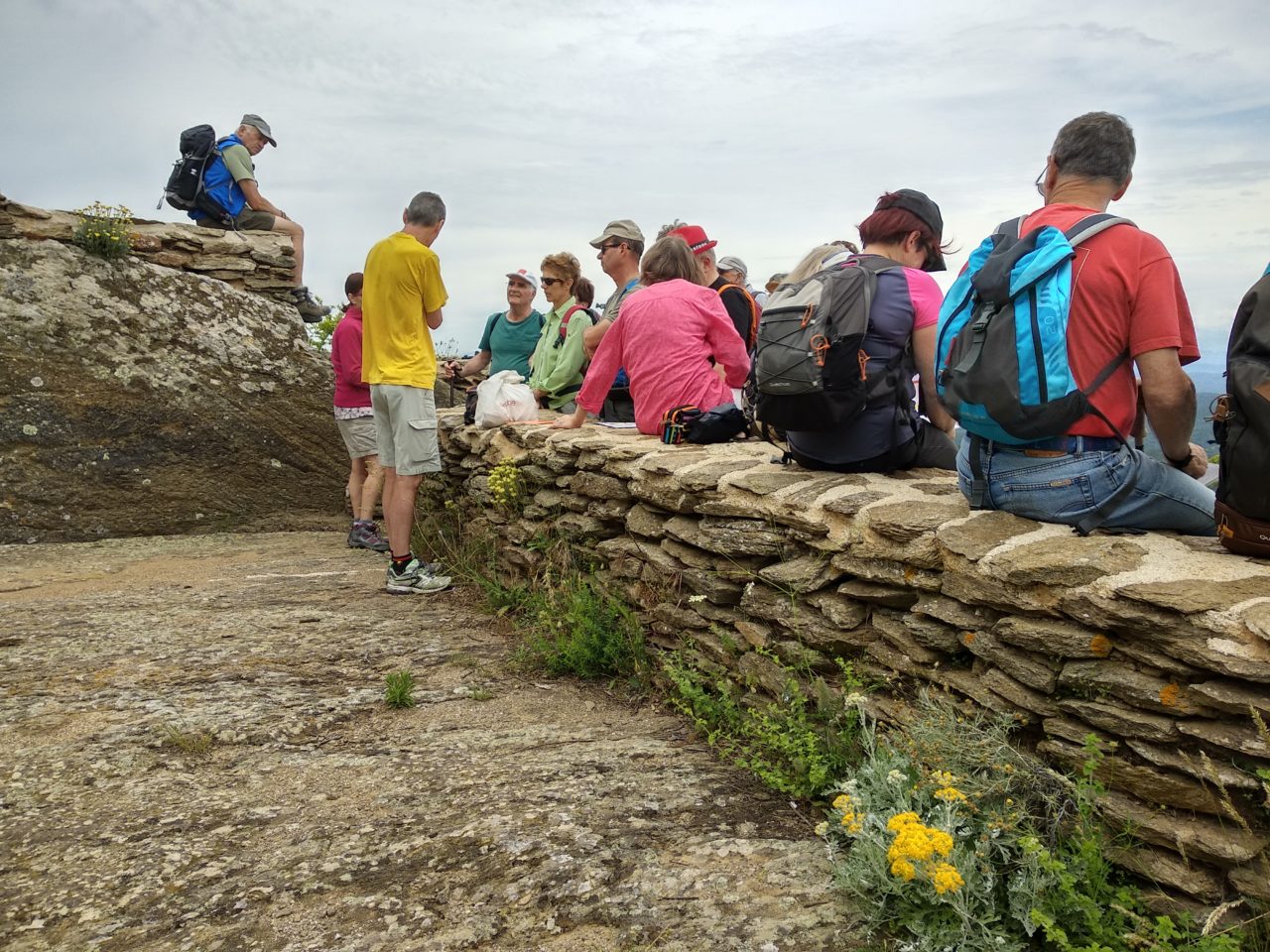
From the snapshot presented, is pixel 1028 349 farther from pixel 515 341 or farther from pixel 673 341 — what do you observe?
pixel 515 341

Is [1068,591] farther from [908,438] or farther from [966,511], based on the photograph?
[908,438]

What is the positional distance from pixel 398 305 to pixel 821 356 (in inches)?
129

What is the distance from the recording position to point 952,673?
289 cm

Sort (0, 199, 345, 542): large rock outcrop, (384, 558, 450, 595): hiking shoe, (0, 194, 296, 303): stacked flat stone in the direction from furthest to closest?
(0, 194, 296, 303): stacked flat stone < (0, 199, 345, 542): large rock outcrop < (384, 558, 450, 595): hiking shoe

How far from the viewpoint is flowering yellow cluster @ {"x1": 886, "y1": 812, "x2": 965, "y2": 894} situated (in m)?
2.27

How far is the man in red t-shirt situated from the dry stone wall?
Result: 128 millimetres

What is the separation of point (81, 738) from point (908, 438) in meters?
3.51

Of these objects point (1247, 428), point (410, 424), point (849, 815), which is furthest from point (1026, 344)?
point (410, 424)

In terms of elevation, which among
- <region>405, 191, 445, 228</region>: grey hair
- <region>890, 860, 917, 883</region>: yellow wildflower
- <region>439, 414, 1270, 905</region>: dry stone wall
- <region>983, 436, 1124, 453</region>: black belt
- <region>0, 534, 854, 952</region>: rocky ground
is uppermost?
<region>405, 191, 445, 228</region>: grey hair

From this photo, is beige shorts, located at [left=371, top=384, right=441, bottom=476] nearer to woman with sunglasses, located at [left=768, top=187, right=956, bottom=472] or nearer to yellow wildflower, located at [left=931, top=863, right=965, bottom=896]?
woman with sunglasses, located at [left=768, top=187, right=956, bottom=472]

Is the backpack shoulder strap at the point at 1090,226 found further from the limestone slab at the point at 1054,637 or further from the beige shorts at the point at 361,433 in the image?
the beige shorts at the point at 361,433

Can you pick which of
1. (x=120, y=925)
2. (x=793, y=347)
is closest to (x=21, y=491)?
(x=120, y=925)

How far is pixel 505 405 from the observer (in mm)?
6875

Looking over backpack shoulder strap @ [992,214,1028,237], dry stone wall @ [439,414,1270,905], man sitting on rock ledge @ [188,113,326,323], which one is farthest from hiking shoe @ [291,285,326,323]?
backpack shoulder strap @ [992,214,1028,237]
